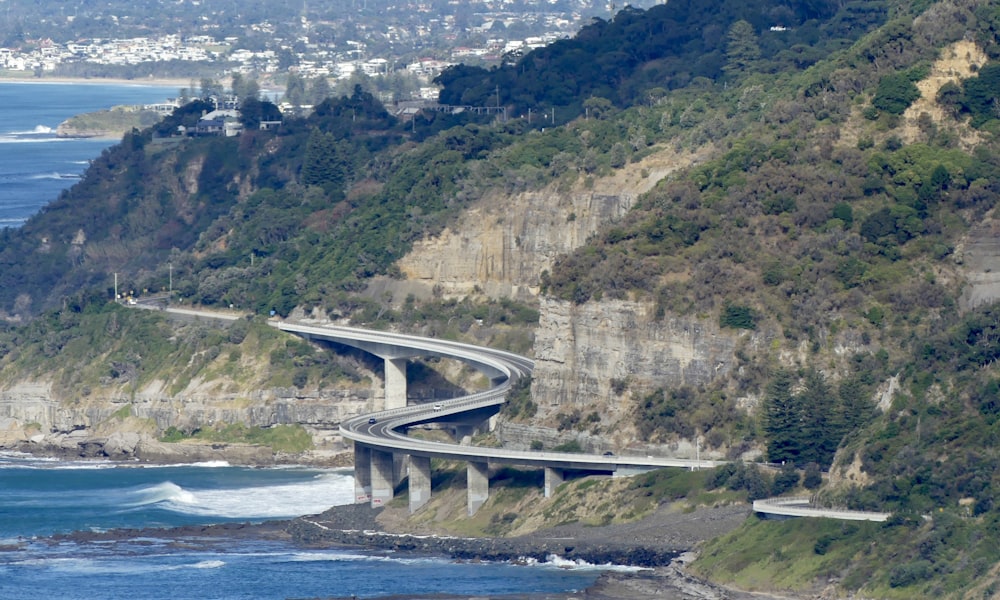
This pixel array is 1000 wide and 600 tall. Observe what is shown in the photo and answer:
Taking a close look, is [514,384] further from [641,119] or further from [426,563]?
[641,119]

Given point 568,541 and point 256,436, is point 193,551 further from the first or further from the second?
point 256,436

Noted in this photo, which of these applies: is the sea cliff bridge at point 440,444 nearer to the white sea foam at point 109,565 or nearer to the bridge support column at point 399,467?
the bridge support column at point 399,467

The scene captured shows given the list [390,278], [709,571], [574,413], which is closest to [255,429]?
[390,278]

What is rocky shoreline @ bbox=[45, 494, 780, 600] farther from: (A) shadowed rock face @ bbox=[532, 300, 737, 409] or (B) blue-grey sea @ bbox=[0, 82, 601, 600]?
(A) shadowed rock face @ bbox=[532, 300, 737, 409]

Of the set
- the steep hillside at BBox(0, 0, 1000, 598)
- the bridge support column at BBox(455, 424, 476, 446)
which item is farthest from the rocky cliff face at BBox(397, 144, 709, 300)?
the bridge support column at BBox(455, 424, 476, 446)

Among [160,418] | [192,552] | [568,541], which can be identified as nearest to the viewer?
[568,541]

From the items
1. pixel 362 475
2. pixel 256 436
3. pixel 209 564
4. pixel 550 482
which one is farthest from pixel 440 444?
pixel 256 436

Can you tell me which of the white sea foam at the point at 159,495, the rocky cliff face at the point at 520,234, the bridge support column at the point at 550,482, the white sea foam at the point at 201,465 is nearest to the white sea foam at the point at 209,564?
the bridge support column at the point at 550,482
